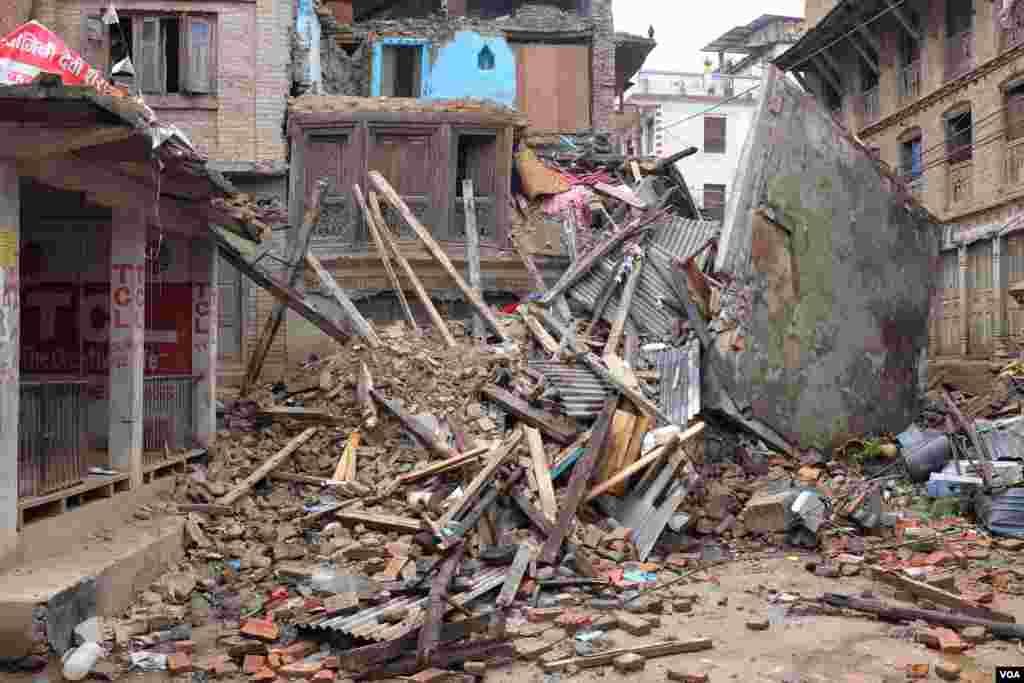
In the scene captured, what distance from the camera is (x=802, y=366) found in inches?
479

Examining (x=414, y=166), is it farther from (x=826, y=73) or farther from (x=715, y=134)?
(x=715, y=134)

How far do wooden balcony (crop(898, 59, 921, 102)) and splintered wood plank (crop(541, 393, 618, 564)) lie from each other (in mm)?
18002

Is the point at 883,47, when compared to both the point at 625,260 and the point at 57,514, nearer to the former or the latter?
the point at 625,260

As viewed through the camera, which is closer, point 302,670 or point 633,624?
point 302,670

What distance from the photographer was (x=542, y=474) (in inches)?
368

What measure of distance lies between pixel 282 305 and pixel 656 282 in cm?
564

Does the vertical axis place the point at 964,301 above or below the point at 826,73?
below

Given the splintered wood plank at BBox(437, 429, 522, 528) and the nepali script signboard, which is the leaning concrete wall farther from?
the nepali script signboard

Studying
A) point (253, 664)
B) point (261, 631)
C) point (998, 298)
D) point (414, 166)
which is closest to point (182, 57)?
point (414, 166)

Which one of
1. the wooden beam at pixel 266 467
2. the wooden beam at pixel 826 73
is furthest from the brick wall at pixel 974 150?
the wooden beam at pixel 266 467

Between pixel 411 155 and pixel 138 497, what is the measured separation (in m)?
9.76

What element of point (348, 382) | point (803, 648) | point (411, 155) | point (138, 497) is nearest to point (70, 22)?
point (411, 155)

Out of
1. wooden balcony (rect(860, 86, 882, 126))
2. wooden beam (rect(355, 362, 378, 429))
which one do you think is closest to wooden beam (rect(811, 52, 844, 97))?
wooden balcony (rect(860, 86, 882, 126))

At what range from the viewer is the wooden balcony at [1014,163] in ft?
63.4
